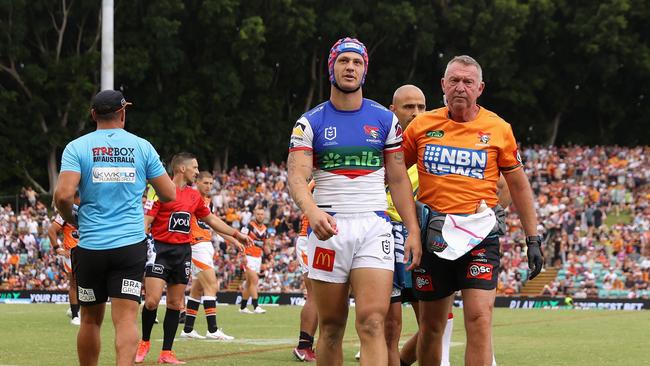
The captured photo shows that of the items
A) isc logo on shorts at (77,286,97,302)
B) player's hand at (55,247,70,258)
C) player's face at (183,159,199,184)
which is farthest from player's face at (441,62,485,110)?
player's hand at (55,247,70,258)

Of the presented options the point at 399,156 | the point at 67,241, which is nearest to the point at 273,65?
the point at 67,241

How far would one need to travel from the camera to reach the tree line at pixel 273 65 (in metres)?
51.1

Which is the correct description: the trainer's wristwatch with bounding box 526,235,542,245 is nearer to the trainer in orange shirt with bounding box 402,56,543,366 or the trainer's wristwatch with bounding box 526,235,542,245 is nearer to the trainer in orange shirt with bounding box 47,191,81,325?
the trainer in orange shirt with bounding box 402,56,543,366

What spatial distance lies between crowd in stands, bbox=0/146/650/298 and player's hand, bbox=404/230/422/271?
2464 cm

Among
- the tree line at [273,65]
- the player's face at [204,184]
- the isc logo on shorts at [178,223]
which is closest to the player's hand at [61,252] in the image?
the player's face at [204,184]

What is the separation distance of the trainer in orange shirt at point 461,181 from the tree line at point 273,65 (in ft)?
142

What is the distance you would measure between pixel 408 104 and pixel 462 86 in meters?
1.95

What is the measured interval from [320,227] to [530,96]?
2015 inches

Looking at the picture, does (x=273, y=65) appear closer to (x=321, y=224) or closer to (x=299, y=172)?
(x=299, y=172)

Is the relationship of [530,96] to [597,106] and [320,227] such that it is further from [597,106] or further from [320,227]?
[320,227]

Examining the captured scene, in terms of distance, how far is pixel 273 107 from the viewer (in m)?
56.5

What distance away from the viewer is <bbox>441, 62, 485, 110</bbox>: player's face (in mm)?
8367

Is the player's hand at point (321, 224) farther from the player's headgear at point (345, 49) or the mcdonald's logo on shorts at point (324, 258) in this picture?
the player's headgear at point (345, 49)

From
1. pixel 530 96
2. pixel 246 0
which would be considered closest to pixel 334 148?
pixel 246 0
